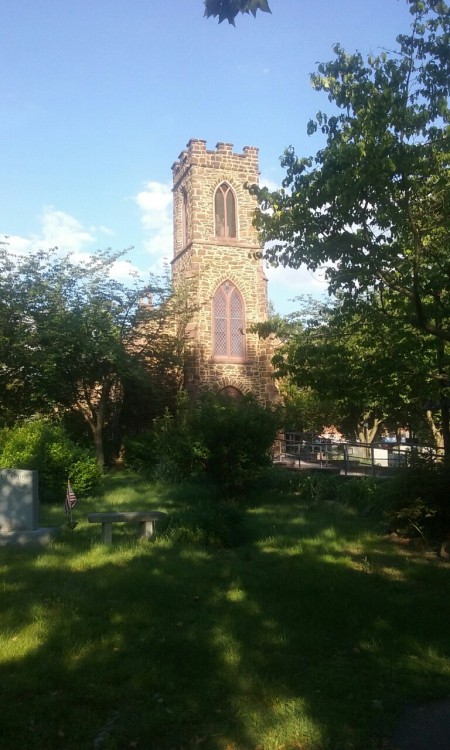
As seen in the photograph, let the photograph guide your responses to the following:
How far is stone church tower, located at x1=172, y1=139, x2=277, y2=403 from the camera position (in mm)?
27641

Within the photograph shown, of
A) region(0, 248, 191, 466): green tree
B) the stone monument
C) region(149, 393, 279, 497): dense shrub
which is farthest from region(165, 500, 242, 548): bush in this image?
region(0, 248, 191, 466): green tree

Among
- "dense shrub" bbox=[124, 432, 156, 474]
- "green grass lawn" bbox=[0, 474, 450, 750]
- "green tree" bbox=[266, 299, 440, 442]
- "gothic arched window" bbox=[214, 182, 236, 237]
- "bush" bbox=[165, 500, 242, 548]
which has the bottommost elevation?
"green grass lawn" bbox=[0, 474, 450, 750]

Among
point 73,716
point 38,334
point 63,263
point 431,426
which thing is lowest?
point 73,716

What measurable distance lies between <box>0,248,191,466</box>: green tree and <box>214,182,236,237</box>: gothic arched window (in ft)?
18.3

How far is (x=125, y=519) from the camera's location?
30.7ft

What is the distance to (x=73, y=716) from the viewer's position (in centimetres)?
414

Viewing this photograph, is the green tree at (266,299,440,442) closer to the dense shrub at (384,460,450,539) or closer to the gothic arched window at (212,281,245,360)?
the dense shrub at (384,460,450,539)

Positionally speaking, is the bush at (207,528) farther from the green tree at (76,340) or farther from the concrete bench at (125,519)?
the green tree at (76,340)

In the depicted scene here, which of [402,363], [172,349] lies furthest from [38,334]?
[402,363]

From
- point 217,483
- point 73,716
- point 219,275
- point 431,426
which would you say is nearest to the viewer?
point 73,716

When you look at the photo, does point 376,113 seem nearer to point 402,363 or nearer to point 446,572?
point 402,363

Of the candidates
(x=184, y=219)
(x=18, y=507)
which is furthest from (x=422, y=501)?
(x=184, y=219)

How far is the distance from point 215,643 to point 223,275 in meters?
23.9

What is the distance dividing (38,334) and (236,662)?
53.4ft
